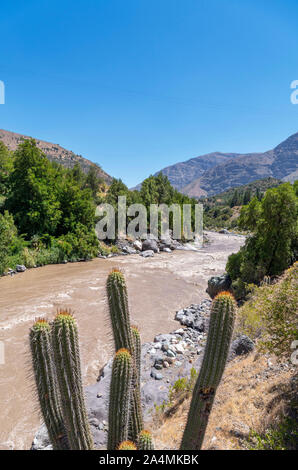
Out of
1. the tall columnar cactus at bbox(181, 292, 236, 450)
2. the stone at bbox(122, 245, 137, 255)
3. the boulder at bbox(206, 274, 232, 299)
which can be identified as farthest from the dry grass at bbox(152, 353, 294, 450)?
the stone at bbox(122, 245, 137, 255)

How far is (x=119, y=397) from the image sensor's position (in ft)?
9.20

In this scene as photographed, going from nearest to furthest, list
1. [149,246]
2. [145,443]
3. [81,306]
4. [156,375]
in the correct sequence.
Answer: [145,443] → [156,375] → [81,306] → [149,246]

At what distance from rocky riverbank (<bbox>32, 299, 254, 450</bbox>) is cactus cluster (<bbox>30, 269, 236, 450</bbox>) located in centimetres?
43

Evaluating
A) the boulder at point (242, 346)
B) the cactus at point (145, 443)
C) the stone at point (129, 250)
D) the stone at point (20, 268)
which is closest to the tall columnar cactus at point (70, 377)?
the cactus at point (145, 443)

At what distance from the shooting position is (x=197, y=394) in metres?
2.87

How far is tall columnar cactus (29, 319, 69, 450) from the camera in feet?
8.99

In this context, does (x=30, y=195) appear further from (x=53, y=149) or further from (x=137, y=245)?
(x=53, y=149)

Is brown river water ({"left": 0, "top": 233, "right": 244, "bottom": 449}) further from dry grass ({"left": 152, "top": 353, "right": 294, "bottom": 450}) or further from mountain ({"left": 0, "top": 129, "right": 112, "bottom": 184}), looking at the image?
mountain ({"left": 0, "top": 129, "right": 112, "bottom": 184})

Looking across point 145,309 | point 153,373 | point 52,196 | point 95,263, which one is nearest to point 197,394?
point 153,373

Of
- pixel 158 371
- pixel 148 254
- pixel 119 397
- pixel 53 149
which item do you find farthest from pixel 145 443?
pixel 53 149

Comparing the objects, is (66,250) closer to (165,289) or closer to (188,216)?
(165,289)

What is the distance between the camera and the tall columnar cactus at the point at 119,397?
9.16 ft

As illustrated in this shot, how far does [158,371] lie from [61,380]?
198 inches

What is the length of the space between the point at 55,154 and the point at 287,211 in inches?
4839
